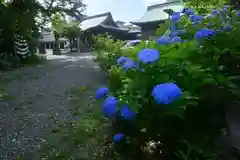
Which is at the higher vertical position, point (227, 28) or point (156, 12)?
point (156, 12)

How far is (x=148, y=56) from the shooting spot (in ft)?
6.57

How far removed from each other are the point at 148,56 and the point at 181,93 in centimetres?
38

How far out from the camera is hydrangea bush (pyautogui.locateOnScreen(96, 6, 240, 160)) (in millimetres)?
1998

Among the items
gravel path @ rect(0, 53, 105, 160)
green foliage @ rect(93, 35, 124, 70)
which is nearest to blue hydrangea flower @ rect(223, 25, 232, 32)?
gravel path @ rect(0, 53, 105, 160)

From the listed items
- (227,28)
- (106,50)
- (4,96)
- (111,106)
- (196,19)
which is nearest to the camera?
(111,106)

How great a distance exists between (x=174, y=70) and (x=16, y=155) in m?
2.33

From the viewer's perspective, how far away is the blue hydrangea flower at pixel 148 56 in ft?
6.53

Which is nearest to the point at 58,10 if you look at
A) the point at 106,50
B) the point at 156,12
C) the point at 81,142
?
the point at 156,12

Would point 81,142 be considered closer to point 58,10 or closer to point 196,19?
point 196,19

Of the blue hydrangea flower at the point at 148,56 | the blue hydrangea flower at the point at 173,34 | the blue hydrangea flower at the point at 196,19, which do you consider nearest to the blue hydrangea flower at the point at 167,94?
the blue hydrangea flower at the point at 148,56

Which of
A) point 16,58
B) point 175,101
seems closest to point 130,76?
point 175,101

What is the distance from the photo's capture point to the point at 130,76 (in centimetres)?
220

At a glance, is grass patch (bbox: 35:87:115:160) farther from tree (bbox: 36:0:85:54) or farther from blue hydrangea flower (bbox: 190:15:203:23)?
tree (bbox: 36:0:85:54)

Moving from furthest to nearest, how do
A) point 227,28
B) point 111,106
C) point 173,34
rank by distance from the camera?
point 173,34 < point 227,28 < point 111,106
